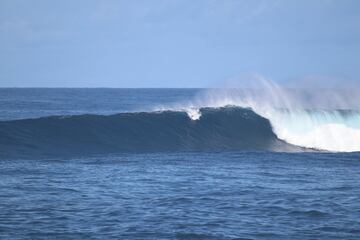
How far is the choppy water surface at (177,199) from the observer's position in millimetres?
11766

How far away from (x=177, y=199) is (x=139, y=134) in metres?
14.8

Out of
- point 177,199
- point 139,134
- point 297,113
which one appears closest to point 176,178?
point 177,199

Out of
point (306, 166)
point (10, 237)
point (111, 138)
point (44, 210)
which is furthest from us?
point (111, 138)

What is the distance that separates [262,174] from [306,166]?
311cm

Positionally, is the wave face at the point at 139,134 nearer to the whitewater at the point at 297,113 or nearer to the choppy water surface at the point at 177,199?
the whitewater at the point at 297,113

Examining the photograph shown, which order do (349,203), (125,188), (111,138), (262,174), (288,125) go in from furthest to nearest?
1. (288,125)
2. (111,138)
3. (262,174)
4. (125,188)
5. (349,203)

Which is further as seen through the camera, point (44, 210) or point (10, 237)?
point (44, 210)

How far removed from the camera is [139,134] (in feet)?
95.7

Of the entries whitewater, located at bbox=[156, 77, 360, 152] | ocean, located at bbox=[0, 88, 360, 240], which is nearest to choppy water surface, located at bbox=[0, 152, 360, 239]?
ocean, located at bbox=[0, 88, 360, 240]

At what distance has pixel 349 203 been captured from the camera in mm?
14656

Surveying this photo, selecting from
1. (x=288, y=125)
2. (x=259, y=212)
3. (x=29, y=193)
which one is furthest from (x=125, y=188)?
(x=288, y=125)

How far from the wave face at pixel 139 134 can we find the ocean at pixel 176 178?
0.18 ft

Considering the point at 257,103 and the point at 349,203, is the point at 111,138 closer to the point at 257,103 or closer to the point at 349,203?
the point at 257,103

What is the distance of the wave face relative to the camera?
25.2m
